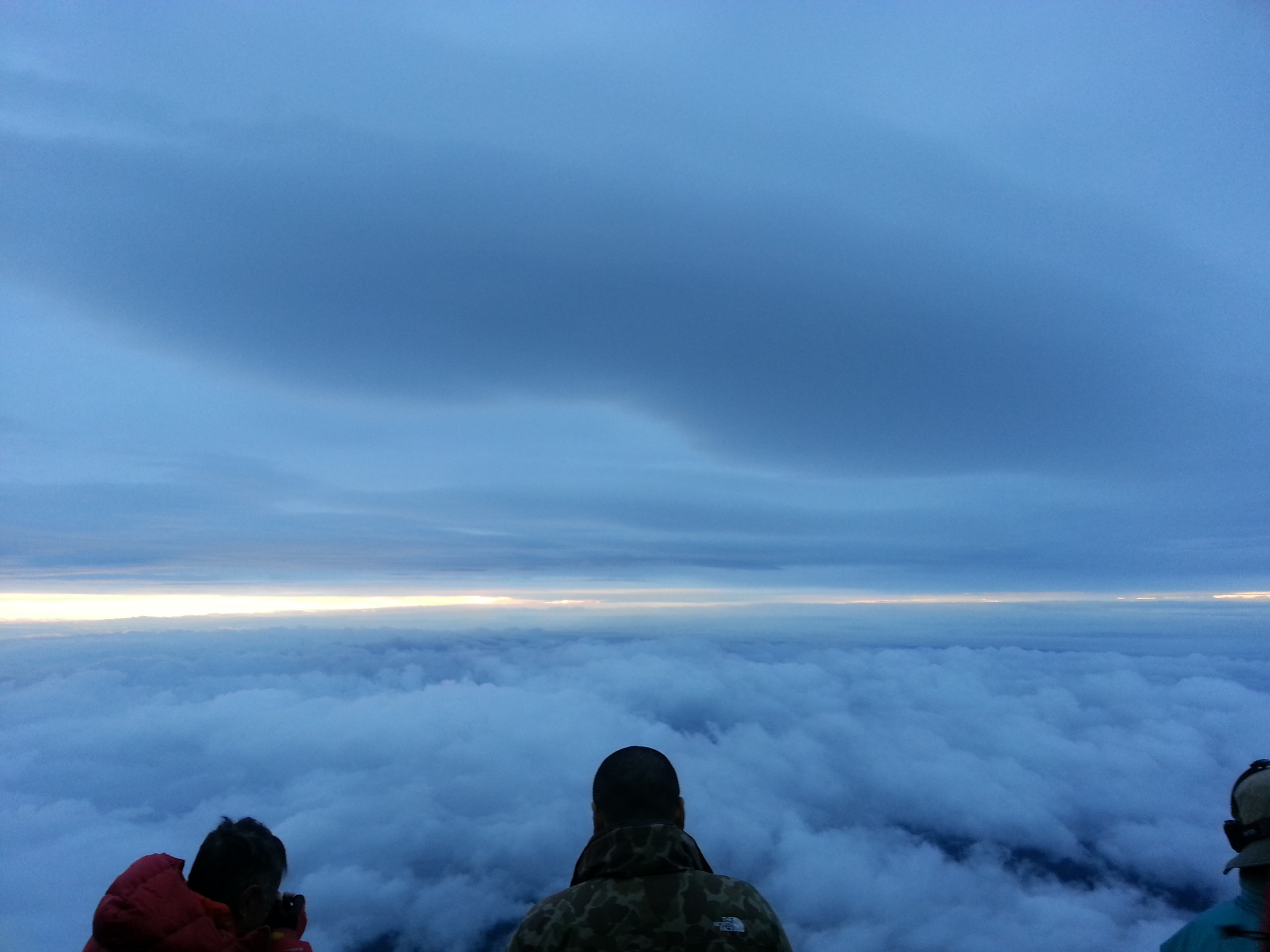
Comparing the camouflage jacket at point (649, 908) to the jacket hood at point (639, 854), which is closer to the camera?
the camouflage jacket at point (649, 908)

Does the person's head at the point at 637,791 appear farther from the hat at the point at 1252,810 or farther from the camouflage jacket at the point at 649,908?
the hat at the point at 1252,810

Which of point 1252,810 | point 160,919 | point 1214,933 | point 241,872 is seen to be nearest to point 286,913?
point 241,872

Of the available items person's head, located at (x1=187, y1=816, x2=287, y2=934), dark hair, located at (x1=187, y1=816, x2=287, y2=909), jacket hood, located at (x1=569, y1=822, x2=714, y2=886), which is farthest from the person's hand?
jacket hood, located at (x1=569, y1=822, x2=714, y2=886)

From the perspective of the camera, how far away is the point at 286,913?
5199 millimetres

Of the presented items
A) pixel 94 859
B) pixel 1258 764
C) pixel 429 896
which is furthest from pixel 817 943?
pixel 1258 764

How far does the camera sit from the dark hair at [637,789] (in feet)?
12.5

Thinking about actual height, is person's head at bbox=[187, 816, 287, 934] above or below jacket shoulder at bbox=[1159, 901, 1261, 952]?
above

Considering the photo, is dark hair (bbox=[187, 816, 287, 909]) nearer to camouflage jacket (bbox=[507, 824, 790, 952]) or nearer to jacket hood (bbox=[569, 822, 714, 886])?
camouflage jacket (bbox=[507, 824, 790, 952])

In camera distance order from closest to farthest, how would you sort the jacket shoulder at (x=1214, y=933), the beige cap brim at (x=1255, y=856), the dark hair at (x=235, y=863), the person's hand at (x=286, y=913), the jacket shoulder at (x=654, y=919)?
1. the jacket shoulder at (x=654, y=919)
2. the beige cap brim at (x=1255, y=856)
3. the jacket shoulder at (x=1214, y=933)
4. the dark hair at (x=235, y=863)
5. the person's hand at (x=286, y=913)

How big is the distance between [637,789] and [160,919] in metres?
3.35

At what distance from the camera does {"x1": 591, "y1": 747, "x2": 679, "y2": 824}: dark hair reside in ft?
12.5

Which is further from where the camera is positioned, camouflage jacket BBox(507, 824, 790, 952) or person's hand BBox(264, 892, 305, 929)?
person's hand BBox(264, 892, 305, 929)

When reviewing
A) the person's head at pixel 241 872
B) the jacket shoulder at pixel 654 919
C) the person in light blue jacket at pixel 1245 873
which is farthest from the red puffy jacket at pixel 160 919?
the person in light blue jacket at pixel 1245 873

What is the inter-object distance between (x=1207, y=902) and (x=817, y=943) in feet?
359
